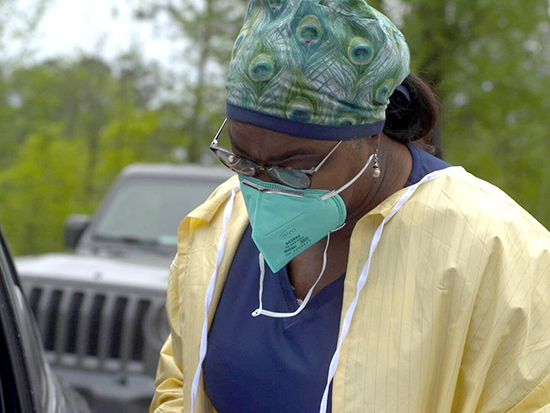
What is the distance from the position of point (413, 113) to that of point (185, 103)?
11817mm

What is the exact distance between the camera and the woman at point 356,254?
171cm

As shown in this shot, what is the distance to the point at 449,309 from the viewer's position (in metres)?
1.73

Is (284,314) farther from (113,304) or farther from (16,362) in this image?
(113,304)

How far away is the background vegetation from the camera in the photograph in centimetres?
916

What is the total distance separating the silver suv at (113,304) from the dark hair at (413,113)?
2734 mm

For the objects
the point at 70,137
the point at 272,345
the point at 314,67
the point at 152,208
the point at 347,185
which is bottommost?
the point at 70,137

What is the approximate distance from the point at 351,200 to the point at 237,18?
1004 cm

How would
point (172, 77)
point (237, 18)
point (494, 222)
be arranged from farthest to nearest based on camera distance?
1. point (172, 77)
2. point (237, 18)
3. point (494, 222)

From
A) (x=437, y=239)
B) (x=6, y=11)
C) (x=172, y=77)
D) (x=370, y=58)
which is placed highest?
(x=370, y=58)

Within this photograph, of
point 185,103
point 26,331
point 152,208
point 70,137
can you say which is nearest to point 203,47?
point 185,103

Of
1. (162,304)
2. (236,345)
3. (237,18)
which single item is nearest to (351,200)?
(236,345)

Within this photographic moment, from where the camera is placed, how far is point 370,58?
5.84 ft

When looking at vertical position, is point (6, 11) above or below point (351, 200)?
below

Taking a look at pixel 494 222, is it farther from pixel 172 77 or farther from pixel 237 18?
pixel 172 77
